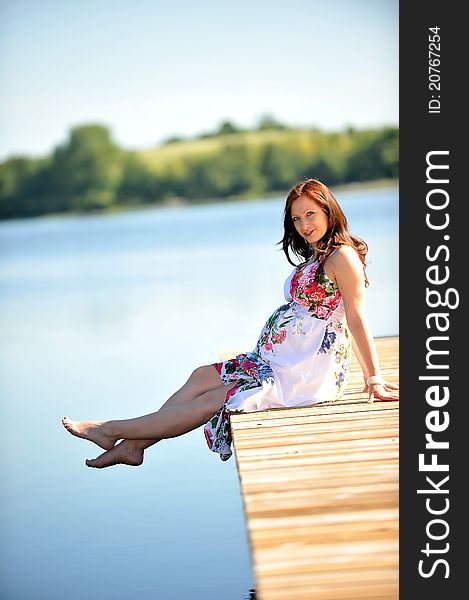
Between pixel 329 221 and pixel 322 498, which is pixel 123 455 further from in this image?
pixel 322 498

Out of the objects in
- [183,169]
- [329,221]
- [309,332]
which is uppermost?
[183,169]

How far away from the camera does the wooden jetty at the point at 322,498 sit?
1963mm

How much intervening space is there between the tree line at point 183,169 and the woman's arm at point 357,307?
2154 cm

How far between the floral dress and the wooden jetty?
50 mm

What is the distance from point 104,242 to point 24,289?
567cm

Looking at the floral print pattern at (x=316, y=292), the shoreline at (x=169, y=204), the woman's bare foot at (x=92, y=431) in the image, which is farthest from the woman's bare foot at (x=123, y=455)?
the shoreline at (x=169, y=204)

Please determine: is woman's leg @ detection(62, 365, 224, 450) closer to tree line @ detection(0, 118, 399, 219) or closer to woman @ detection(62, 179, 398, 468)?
woman @ detection(62, 179, 398, 468)

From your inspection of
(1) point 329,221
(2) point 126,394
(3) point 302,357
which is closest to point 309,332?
(3) point 302,357

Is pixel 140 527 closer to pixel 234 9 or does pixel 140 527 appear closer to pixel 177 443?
pixel 177 443

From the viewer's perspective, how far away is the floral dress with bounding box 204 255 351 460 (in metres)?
3.24

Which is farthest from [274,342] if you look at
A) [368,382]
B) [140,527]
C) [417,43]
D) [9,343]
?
[9,343]

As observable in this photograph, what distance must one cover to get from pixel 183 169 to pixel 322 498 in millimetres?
23228

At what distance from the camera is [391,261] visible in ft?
33.6

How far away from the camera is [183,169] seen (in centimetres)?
2536
